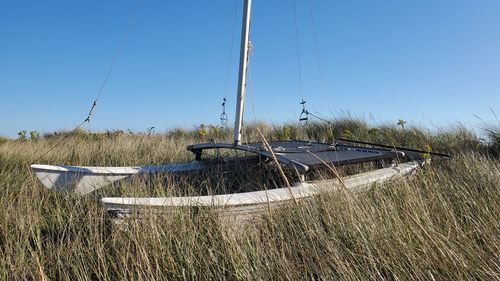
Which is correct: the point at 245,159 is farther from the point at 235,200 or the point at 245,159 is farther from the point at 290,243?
the point at 290,243

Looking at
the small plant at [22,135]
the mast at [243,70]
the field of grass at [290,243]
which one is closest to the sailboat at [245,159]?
the mast at [243,70]

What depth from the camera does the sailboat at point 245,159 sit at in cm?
293

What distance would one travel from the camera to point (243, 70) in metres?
5.41

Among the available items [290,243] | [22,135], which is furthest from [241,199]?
[22,135]

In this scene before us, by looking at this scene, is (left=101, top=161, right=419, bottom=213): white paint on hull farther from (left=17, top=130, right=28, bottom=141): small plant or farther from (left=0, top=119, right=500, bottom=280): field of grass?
(left=17, top=130, right=28, bottom=141): small plant

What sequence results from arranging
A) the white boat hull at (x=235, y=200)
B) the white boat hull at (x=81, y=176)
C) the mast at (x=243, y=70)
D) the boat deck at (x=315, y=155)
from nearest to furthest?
1. the white boat hull at (x=235, y=200)
2. the boat deck at (x=315, y=155)
3. the white boat hull at (x=81, y=176)
4. the mast at (x=243, y=70)

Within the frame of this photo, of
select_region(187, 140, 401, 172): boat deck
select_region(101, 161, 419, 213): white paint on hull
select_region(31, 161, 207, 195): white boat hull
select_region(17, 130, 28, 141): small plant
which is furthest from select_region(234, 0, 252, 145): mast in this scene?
select_region(17, 130, 28, 141): small plant

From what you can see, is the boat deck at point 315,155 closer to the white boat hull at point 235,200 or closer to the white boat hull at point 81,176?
the white boat hull at point 235,200

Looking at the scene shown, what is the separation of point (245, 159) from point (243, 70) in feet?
4.64

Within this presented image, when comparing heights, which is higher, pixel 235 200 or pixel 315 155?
pixel 315 155

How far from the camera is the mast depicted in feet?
17.8

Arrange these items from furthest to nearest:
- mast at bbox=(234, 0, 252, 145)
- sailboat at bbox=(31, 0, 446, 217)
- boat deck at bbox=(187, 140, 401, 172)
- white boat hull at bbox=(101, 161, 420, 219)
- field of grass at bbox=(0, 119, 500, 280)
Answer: mast at bbox=(234, 0, 252, 145) < boat deck at bbox=(187, 140, 401, 172) < sailboat at bbox=(31, 0, 446, 217) < white boat hull at bbox=(101, 161, 420, 219) < field of grass at bbox=(0, 119, 500, 280)

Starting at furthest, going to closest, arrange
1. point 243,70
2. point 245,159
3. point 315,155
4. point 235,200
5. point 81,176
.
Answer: point 245,159
point 243,70
point 81,176
point 315,155
point 235,200

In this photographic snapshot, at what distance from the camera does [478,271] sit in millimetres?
1698
